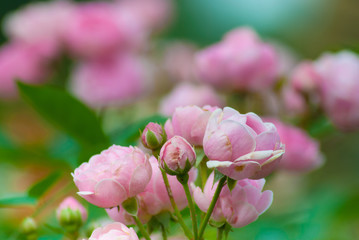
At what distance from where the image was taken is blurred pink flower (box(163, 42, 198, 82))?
1.47 meters

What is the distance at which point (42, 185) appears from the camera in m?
0.44

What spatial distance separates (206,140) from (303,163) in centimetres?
30

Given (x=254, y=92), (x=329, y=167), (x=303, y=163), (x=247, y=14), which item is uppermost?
(x=247, y=14)

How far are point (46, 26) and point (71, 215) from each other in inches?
25.1

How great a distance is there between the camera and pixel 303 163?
1.89 feet

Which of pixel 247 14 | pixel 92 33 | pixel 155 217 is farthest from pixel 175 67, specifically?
pixel 247 14

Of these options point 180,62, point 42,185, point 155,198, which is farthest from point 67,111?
point 180,62

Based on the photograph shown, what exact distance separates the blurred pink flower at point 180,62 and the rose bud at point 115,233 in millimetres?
1022

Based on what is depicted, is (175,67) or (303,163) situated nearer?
(303,163)

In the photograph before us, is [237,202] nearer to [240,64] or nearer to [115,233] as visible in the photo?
[115,233]

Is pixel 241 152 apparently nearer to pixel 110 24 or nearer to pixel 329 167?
pixel 110 24


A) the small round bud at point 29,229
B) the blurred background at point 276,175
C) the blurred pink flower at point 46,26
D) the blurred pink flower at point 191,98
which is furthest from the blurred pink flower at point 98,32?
the small round bud at point 29,229

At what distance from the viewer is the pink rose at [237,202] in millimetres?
315

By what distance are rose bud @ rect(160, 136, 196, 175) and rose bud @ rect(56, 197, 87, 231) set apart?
10 cm
